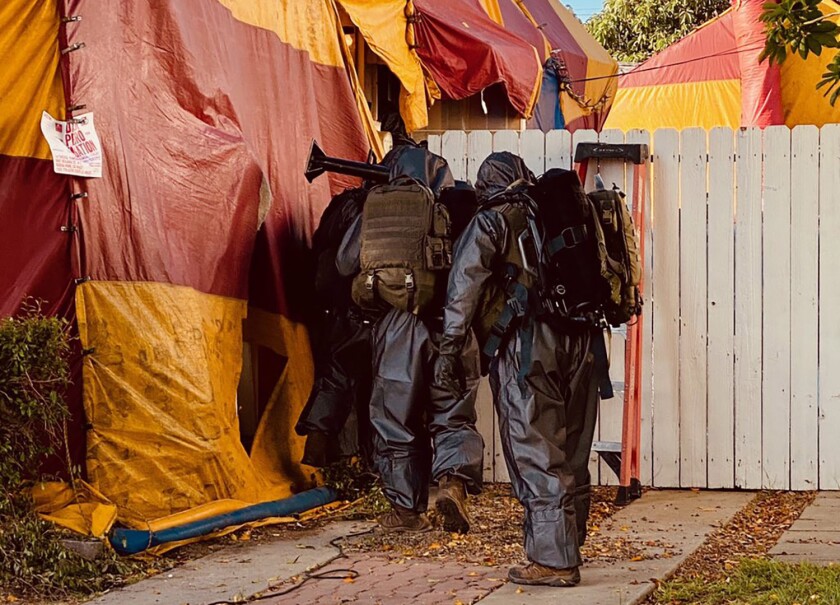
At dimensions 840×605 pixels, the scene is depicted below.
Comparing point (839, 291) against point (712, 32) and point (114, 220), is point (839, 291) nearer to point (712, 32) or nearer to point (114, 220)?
point (114, 220)

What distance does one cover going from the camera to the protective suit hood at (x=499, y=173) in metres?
7.02

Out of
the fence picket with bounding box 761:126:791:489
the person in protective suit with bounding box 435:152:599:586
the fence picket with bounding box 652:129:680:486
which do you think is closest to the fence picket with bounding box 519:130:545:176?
the fence picket with bounding box 652:129:680:486

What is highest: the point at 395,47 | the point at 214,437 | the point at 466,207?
the point at 395,47

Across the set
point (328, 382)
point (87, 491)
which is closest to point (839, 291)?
point (328, 382)

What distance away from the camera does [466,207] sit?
26.4 feet

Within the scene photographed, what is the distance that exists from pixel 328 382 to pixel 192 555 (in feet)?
5.73

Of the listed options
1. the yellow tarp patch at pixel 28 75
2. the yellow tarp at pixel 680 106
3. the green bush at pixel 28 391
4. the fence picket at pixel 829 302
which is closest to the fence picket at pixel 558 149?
the fence picket at pixel 829 302

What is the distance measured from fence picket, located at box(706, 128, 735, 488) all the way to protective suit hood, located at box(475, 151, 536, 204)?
2.17m

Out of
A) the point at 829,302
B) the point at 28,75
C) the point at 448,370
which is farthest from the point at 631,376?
the point at 28,75

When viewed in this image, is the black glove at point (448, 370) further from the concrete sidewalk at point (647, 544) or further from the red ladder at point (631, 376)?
the red ladder at point (631, 376)

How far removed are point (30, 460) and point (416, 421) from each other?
225cm

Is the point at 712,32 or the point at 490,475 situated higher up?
the point at 712,32

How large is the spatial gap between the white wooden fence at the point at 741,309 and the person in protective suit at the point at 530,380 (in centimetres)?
227

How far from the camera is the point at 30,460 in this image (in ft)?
20.7
